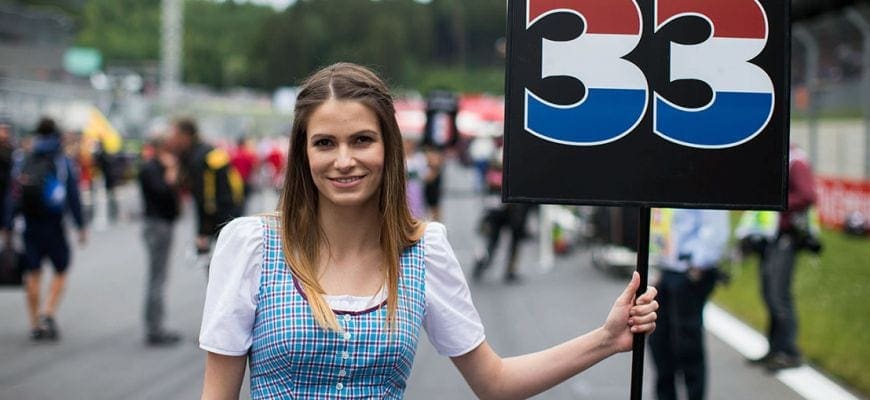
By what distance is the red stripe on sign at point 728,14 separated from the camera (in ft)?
9.16

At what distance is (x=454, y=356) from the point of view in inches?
114

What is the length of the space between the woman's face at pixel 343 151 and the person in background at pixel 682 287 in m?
3.69

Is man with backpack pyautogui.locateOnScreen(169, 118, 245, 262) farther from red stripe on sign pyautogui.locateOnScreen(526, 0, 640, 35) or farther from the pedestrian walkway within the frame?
red stripe on sign pyautogui.locateOnScreen(526, 0, 640, 35)

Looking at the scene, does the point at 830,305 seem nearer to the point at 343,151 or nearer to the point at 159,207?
the point at 159,207

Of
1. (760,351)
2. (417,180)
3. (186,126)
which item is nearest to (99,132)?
(417,180)

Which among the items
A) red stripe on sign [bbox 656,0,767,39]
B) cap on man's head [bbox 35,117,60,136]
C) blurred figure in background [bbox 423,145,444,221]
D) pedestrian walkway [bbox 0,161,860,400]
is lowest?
pedestrian walkway [bbox 0,161,860,400]

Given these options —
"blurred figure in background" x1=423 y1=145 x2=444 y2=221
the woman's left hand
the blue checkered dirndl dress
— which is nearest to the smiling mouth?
the blue checkered dirndl dress

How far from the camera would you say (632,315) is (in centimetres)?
279

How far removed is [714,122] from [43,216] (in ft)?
25.2

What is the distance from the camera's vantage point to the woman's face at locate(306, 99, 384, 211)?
268cm

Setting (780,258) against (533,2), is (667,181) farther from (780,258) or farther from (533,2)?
(780,258)

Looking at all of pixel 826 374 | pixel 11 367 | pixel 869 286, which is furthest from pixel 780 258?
pixel 11 367

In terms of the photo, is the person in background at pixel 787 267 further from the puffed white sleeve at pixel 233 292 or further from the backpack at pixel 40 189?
the puffed white sleeve at pixel 233 292

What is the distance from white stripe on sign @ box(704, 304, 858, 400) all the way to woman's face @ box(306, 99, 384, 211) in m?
5.18
